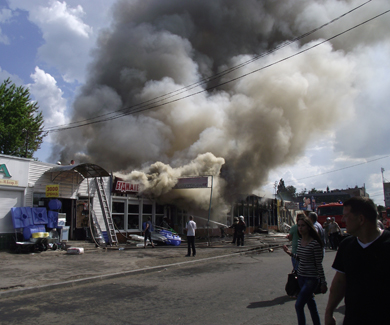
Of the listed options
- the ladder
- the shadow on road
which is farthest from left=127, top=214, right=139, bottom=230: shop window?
the shadow on road

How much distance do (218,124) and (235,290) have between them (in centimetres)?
1641

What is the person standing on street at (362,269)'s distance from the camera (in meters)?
2.04

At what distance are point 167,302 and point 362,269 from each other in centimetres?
405

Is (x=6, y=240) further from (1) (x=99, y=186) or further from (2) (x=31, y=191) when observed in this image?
(1) (x=99, y=186)

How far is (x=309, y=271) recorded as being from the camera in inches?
158

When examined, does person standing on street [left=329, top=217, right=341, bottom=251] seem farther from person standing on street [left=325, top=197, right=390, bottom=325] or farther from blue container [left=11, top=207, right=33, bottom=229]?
person standing on street [left=325, top=197, right=390, bottom=325]

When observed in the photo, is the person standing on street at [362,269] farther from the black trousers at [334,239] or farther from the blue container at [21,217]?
the black trousers at [334,239]

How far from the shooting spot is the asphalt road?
4.61 meters

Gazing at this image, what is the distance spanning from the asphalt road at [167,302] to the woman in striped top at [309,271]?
76cm

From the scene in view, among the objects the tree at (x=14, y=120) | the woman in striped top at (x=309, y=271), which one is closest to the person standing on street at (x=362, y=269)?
the woman in striped top at (x=309, y=271)

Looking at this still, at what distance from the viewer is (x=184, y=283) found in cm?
719

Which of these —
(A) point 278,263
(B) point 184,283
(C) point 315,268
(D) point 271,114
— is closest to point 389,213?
(D) point 271,114

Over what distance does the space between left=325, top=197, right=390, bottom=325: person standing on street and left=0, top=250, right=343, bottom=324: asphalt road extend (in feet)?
8.21

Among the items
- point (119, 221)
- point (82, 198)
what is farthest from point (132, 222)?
point (82, 198)
